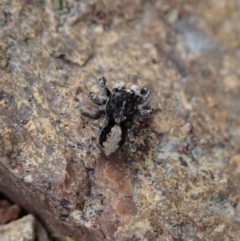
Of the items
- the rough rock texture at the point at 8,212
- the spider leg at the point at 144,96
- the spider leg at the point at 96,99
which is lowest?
the rough rock texture at the point at 8,212

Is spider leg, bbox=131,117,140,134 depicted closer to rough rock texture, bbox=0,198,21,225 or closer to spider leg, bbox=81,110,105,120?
spider leg, bbox=81,110,105,120

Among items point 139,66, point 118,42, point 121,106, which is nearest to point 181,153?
point 121,106

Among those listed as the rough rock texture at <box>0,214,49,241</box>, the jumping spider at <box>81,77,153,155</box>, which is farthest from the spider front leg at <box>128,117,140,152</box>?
the rough rock texture at <box>0,214,49,241</box>

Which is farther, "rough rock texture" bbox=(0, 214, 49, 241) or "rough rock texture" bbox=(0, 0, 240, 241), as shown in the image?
"rough rock texture" bbox=(0, 214, 49, 241)

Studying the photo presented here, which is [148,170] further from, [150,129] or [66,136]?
[66,136]

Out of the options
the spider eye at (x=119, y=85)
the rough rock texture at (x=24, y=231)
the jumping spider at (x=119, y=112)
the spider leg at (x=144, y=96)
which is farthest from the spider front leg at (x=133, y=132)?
the rough rock texture at (x=24, y=231)

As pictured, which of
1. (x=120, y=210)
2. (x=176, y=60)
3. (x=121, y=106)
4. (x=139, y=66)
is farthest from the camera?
(x=176, y=60)

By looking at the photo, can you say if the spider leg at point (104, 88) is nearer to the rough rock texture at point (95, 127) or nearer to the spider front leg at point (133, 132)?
the rough rock texture at point (95, 127)
